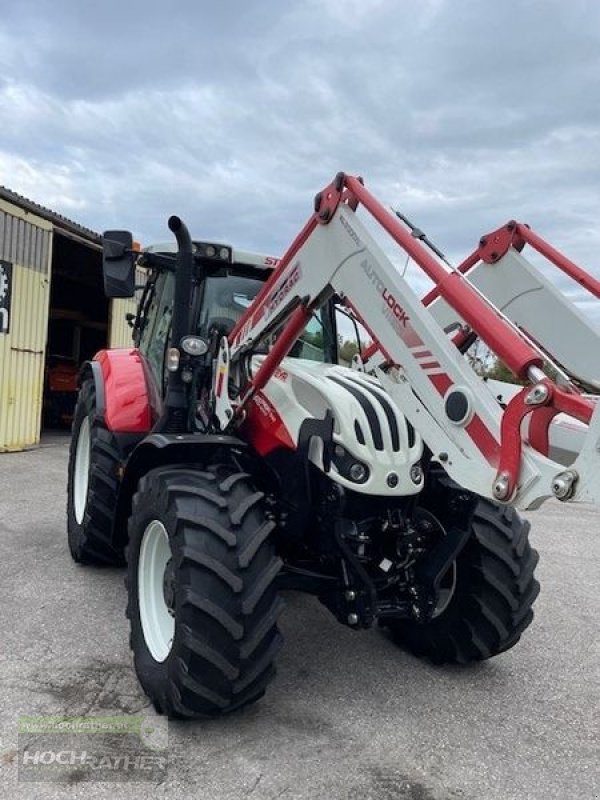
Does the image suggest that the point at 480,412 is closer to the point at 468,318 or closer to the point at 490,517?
the point at 468,318

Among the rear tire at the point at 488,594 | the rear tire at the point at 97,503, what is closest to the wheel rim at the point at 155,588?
the rear tire at the point at 97,503

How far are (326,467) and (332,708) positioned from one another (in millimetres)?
1126

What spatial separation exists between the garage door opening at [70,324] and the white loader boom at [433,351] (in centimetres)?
1052

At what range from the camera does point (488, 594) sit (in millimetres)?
3484

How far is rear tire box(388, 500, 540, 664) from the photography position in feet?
11.4

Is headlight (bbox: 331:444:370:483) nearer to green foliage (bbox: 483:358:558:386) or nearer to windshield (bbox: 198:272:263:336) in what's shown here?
green foliage (bbox: 483:358:558:386)

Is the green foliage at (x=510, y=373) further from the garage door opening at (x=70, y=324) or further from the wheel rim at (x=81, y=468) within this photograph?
the garage door opening at (x=70, y=324)

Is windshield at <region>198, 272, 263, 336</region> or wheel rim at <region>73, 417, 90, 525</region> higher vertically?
windshield at <region>198, 272, 263, 336</region>

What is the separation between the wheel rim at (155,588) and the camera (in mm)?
3232

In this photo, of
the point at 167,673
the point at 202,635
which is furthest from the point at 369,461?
the point at 167,673

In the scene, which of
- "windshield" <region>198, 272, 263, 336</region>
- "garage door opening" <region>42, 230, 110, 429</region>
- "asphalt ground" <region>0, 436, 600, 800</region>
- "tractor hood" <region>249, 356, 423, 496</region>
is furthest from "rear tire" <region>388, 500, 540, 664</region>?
"garage door opening" <region>42, 230, 110, 429</region>

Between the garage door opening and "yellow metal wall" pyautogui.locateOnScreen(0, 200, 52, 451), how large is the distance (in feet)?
7.09

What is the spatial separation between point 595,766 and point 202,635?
5.59 feet

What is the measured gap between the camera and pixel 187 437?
130 inches
